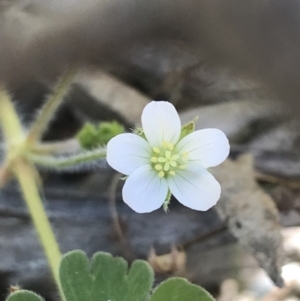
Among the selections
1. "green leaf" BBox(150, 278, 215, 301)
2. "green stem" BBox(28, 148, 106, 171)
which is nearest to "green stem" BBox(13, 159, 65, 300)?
"green stem" BBox(28, 148, 106, 171)

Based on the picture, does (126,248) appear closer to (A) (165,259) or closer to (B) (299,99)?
(A) (165,259)

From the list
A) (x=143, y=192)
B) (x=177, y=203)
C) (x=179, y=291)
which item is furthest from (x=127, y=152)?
(x=177, y=203)

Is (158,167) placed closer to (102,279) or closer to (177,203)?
(102,279)

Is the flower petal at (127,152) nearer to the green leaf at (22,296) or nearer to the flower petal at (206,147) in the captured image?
the flower petal at (206,147)

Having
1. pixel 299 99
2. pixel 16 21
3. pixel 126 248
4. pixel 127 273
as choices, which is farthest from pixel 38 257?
pixel 299 99

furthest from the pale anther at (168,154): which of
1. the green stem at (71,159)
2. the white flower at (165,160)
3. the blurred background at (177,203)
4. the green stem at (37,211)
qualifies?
the blurred background at (177,203)

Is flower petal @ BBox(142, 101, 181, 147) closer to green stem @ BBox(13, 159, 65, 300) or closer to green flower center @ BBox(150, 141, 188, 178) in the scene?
green flower center @ BBox(150, 141, 188, 178)
